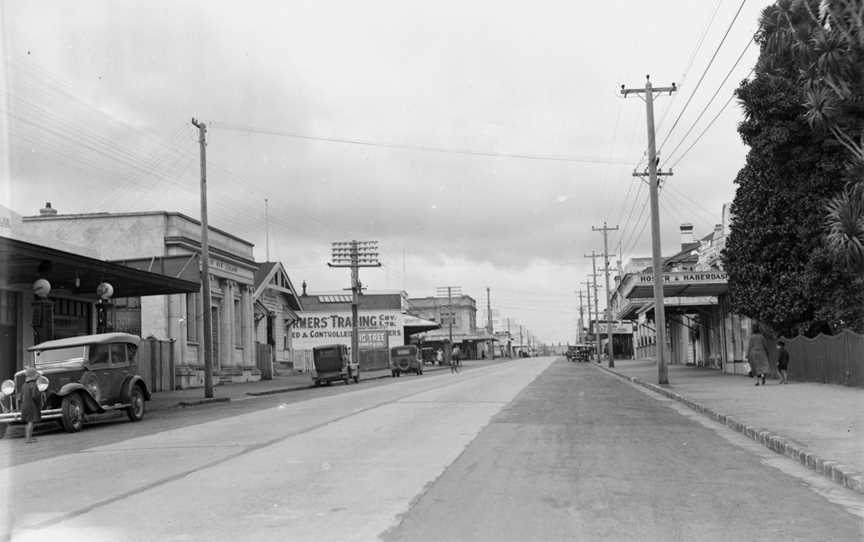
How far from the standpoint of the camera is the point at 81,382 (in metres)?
18.6

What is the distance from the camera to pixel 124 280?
90.3 feet

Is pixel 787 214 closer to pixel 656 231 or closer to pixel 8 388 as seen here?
pixel 656 231

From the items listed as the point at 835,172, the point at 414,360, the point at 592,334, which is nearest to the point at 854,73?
the point at 835,172

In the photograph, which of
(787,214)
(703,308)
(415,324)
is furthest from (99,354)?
(415,324)

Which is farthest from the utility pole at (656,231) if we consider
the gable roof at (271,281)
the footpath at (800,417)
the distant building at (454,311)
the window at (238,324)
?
the distant building at (454,311)

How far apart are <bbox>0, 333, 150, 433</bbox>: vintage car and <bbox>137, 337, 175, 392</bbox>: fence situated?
12712mm

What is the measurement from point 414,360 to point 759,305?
31580 mm

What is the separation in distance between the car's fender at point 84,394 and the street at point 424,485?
2.12 metres

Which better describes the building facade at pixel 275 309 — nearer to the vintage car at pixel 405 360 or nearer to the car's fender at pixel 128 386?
the vintage car at pixel 405 360

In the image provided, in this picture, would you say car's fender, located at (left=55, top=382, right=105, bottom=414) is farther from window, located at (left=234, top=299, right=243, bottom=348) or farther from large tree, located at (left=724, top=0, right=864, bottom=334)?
window, located at (left=234, top=299, right=243, bottom=348)

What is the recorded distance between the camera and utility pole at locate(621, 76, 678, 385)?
27469mm

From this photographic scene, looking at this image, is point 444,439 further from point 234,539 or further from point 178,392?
point 178,392

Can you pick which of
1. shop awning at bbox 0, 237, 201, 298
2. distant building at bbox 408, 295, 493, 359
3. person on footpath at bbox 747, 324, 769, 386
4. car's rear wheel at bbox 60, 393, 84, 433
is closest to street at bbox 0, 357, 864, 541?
car's rear wheel at bbox 60, 393, 84, 433

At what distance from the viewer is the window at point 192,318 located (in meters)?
39.1
